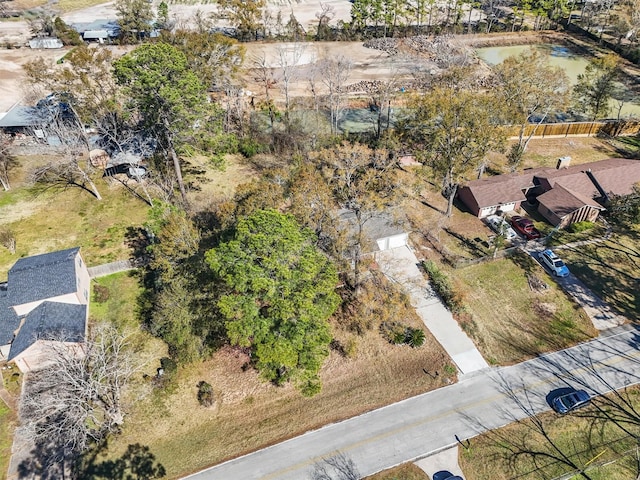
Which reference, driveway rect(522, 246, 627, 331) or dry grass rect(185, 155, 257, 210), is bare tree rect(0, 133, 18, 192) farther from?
driveway rect(522, 246, 627, 331)

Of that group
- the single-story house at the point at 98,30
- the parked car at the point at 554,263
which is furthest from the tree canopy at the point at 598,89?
the single-story house at the point at 98,30

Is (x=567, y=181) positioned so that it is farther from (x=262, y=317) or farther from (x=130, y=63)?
(x=130, y=63)

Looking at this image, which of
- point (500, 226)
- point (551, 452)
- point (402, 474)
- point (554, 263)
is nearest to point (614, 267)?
point (554, 263)

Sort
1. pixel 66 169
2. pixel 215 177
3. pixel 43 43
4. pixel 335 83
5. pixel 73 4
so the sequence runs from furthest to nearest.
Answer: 1. pixel 73 4
2. pixel 43 43
3. pixel 335 83
4. pixel 215 177
5. pixel 66 169

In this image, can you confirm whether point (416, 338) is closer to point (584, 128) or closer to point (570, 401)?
point (570, 401)

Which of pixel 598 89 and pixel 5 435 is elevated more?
pixel 598 89

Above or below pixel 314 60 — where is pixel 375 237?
below

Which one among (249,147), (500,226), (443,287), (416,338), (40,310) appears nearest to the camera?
(40,310)

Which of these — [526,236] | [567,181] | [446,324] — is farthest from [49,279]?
[567,181]
